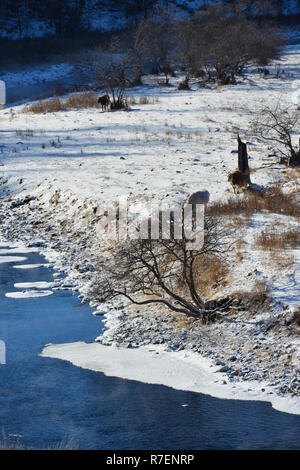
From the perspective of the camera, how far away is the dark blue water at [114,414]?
8.94 meters

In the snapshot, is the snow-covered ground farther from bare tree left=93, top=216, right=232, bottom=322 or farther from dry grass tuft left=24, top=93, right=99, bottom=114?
dry grass tuft left=24, top=93, right=99, bottom=114

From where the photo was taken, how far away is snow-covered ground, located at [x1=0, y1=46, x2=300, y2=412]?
1217 cm

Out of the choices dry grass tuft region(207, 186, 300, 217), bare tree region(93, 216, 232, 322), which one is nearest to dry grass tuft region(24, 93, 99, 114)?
dry grass tuft region(207, 186, 300, 217)

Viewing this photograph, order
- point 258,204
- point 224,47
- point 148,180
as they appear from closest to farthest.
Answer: point 258,204 < point 148,180 < point 224,47

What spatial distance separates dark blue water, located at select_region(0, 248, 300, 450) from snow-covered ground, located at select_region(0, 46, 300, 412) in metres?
0.53

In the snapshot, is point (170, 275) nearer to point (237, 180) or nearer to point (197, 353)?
point (197, 353)

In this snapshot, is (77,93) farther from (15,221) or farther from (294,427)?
(294,427)

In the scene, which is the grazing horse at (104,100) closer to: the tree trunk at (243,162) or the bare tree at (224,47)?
the bare tree at (224,47)

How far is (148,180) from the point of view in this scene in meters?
21.2

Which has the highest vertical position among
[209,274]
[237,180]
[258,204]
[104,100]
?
[104,100]

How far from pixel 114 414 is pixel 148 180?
480 inches

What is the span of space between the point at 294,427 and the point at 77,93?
32.0 metres

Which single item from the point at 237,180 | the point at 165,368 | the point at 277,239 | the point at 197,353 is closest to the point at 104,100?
the point at 237,180

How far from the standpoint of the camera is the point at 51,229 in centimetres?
2011
